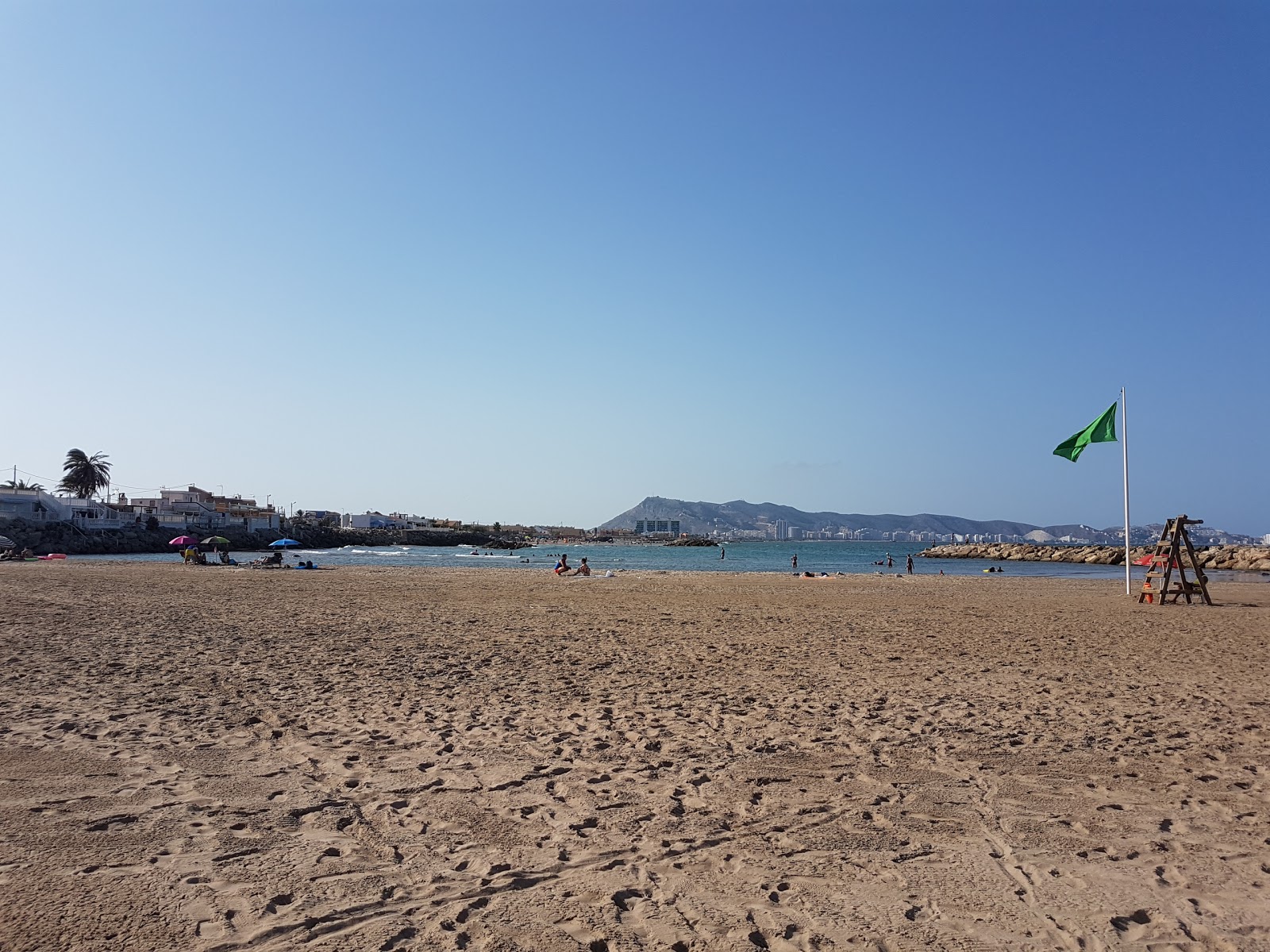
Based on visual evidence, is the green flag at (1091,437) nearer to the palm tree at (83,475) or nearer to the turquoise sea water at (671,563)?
the turquoise sea water at (671,563)

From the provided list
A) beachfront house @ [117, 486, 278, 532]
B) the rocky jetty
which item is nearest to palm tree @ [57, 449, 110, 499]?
beachfront house @ [117, 486, 278, 532]

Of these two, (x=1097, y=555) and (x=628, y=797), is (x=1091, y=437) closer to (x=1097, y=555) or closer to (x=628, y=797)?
(x=628, y=797)

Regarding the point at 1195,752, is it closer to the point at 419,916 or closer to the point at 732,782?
the point at 732,782

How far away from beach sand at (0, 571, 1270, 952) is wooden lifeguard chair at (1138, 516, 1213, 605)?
25.2 ft

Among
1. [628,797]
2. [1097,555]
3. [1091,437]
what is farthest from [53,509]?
[1097,555]

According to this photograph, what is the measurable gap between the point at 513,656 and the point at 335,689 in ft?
8.97

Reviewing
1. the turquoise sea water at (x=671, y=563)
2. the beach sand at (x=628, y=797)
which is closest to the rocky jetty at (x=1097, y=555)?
the turquoise sea water at (x=671, y=563)

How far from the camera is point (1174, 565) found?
19.0 m

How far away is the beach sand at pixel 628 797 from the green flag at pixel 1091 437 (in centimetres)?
1036

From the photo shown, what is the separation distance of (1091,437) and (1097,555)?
52412 millimetres

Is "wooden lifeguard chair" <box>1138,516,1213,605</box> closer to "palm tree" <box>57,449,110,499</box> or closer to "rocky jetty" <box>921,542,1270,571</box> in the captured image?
"rocky jetty" <box>921,542,1270,571</box>

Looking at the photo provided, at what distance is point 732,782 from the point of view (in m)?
Result: 5.38

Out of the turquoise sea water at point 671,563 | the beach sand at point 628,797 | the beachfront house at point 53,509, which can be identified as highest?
the beachfront house at point 53,509

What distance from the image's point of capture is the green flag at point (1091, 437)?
20531 millimetres
